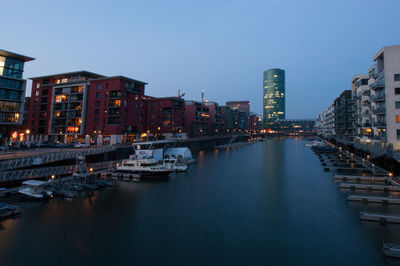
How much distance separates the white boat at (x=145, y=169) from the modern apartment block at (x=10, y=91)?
1303 inches

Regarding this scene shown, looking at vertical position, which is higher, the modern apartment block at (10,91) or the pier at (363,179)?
the modern apartment block at (10,91)

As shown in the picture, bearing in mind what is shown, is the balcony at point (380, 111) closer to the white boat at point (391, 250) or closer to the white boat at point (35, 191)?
the white boat at point (391, 250)

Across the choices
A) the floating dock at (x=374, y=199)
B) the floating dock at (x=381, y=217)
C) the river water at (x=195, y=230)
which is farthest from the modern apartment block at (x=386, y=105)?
the floating dock at (x=381, y=217)

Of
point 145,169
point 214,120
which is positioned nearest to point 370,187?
point 145,169

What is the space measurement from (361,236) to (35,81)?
11640 cm

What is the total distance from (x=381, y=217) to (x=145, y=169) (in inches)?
1476

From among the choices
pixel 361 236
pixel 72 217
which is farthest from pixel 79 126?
pixel 361 236

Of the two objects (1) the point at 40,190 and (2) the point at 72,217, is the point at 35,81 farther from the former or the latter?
(2) the point at 72,217

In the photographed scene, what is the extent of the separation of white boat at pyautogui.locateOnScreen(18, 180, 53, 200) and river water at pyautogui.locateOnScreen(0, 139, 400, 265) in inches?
71.7

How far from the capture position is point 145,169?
4431 cm

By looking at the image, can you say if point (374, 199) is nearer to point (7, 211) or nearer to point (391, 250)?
point (391, 250)

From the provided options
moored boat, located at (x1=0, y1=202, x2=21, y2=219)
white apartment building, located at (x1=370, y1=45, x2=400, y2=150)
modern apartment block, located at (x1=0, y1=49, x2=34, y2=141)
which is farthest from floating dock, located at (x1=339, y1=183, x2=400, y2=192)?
modern apartment block, located at (x1=0, y1=49, x2=34, y2=141)

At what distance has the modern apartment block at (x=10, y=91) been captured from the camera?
172ft

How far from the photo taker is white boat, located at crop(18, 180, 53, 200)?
29094mm
